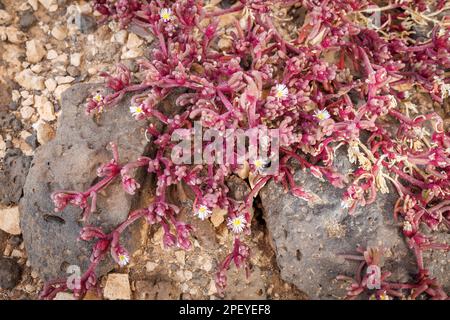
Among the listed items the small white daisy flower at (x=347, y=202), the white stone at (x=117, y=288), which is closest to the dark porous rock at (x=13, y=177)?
the white stone at (x=117, y=288)

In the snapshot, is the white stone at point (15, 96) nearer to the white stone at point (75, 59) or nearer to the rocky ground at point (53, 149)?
the rocky ground at point (53, 149)

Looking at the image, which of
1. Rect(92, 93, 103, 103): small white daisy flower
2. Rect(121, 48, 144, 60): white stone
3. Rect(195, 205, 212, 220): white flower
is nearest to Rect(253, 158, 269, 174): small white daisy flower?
Rect(195, 205, 212, 220): white flower

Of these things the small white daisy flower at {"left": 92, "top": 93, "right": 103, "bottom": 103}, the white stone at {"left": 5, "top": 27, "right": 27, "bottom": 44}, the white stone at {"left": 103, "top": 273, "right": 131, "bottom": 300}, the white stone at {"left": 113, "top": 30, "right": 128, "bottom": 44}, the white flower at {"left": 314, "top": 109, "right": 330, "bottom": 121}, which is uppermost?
the white stone at {"left": 5, "top": 27, "right": 27, "bottom": 44}

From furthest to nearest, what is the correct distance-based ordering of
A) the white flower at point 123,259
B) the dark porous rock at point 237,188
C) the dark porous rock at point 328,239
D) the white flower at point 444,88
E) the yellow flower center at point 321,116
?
the white flower at point 444,88
the dark porous rock at point 237,188
the yellow flower center at point 321,116
the dark porous rock at point 328,239
the white flower at point 123,259

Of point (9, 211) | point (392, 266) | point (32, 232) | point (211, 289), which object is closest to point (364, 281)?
point (392, 266)

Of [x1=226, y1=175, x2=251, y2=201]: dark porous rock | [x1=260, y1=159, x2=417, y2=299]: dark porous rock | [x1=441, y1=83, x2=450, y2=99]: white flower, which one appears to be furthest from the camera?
[x1=441, y1=83, x2=450, y2=99]: white flower

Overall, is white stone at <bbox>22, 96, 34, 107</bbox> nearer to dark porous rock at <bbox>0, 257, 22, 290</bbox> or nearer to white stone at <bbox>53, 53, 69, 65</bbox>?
white stone at <bbox>53, 53, 69, 65</bbox>

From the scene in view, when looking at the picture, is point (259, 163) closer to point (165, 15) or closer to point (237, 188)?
point (237, 188)
